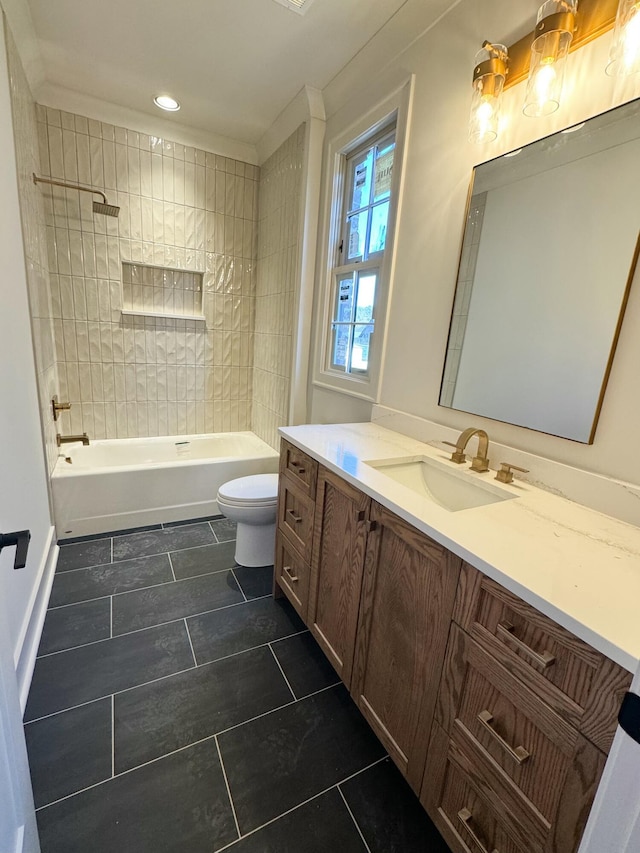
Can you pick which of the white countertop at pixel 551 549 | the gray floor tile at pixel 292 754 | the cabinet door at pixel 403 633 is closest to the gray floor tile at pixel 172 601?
the gray floor tile at pixel 292 754

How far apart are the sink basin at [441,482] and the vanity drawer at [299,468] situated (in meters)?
0.24

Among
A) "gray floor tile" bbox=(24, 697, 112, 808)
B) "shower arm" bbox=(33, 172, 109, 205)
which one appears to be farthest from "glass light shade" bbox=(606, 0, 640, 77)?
"shower arm" bbox=(33, 172, 109, 205)

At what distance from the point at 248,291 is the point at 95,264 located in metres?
1.11

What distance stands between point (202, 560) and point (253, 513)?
49cm

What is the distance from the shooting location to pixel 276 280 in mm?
2852

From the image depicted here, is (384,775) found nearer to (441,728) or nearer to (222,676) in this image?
(441,728)

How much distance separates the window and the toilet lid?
2.55ft

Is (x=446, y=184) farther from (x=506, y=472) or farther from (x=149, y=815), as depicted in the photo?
(x=149, y=815)

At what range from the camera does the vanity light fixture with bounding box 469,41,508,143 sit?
1.22 m

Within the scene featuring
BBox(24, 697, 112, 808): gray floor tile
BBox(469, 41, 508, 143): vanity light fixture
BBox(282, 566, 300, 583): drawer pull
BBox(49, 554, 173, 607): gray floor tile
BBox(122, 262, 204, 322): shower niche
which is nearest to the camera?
BBox(24, 697, 112, 808): gray floor tile

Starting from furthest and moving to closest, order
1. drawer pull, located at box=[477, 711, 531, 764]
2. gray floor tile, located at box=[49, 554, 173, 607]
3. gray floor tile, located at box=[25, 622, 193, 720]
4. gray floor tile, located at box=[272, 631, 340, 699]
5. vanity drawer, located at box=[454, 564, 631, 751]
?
gray floor tile, located at box=[49, 554, 173, 607] → gray floor tile, located at box=[272, 631, 340, 699] → gray floor tile, located at box=[25, 622, 193, 720] → drawer pull, located at box=[477, 711, 531, 764] → vanity drawer, located at box=[454, 564, 631, 751]

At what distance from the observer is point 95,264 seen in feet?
8.83

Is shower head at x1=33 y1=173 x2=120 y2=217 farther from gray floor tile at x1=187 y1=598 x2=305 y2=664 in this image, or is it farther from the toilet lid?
gray floor tile at x1=187 y1=598 x2=305 y2=664

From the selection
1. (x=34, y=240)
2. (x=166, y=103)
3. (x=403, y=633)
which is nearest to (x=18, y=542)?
(x=403, y=633)
